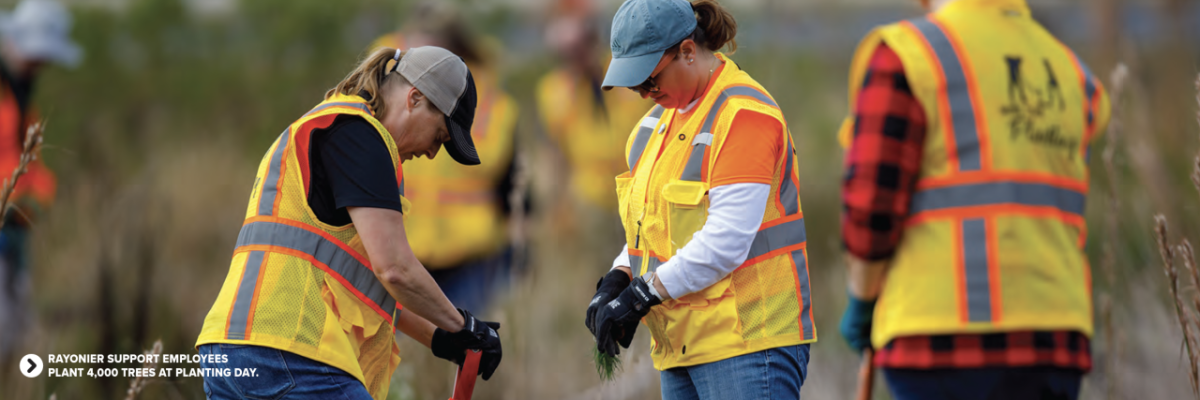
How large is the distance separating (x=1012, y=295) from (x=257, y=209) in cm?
175

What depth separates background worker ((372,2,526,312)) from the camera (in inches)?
218

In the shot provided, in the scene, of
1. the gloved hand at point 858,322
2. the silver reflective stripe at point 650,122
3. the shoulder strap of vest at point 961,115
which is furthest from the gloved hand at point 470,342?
the shoulder strap of vest at point 961,115

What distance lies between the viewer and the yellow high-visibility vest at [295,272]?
8.24 ft

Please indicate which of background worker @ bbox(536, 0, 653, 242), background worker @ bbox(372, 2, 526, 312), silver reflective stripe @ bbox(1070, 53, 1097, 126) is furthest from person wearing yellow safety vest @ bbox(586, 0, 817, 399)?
background worker @ bbox(536, 0, 653, 242)

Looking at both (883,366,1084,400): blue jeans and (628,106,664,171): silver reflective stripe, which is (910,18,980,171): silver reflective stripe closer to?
(883,366,1084,400): blue jeans

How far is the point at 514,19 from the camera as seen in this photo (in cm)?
1089

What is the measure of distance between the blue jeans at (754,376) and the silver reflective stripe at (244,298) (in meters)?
1.09

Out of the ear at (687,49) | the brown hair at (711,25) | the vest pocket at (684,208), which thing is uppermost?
the brown hair at (711,25)

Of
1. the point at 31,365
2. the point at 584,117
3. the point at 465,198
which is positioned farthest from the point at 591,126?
the point at 31,365

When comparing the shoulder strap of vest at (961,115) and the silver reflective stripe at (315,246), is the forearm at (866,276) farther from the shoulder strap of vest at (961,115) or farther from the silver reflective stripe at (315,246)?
the silver reflective stripe at (315,246)

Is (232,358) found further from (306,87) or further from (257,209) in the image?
(306,87)

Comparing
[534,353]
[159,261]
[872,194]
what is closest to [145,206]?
[159,261]

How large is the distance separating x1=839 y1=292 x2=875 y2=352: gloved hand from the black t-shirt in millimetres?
1086

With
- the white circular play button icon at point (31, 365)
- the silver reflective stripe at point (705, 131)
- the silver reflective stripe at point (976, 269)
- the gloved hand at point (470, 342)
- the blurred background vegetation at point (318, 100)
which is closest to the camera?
the silver reflective stripe at point (976, 269)
